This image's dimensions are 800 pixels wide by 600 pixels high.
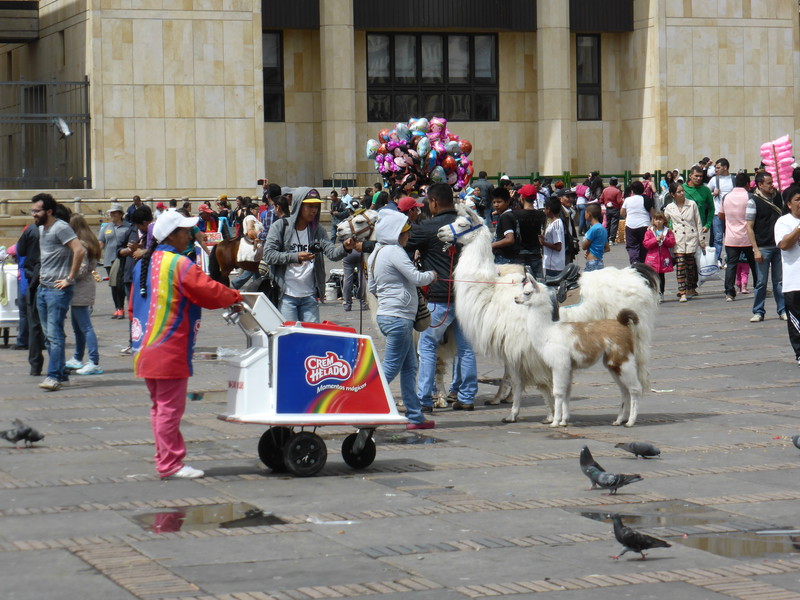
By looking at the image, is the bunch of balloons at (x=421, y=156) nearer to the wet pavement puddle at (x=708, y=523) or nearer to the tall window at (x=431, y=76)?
the wet pavement puddle at (x=708, y=523)

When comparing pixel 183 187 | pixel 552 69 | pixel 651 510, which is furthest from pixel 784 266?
pixel 552 69

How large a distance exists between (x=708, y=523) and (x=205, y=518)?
291cm

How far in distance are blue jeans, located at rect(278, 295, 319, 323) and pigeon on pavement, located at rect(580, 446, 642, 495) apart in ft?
14.2

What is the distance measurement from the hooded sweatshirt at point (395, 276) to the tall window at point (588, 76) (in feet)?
117

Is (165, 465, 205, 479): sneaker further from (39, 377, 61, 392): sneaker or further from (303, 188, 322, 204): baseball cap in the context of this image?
(39, 377, 61, 392): sneaker

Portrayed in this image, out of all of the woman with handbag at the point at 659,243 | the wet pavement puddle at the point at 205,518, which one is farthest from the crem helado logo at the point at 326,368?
the woman with handbag at the point at 659,243

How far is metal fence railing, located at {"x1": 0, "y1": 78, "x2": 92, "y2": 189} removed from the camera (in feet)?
119

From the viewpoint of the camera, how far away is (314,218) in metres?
12.7

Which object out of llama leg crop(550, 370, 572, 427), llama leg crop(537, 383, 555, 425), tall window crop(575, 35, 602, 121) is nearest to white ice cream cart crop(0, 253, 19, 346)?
Answer: llama leg crop(537, 383, 555, 425)

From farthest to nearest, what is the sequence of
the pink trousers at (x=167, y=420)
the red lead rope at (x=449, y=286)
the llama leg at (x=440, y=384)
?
1. the llama leg at (x=440, y=384)
2. the red lead rope at (x=449, y=286)
3. the pink trousers at (x=167, y=420)

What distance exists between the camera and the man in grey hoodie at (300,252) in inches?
494

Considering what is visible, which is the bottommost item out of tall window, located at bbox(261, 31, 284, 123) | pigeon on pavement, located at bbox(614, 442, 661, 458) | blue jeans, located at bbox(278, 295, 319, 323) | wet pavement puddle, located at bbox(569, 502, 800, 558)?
wet pavement puddle, located at bbox(569, 502, 800, 558)

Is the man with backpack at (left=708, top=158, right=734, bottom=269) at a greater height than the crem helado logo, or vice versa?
the man with backpack at (left=708, top=158, right=734, bottom=269)

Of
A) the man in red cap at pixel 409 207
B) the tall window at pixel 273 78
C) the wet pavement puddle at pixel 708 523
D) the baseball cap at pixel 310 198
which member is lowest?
the wet pavement puddle at pixel 708 523
